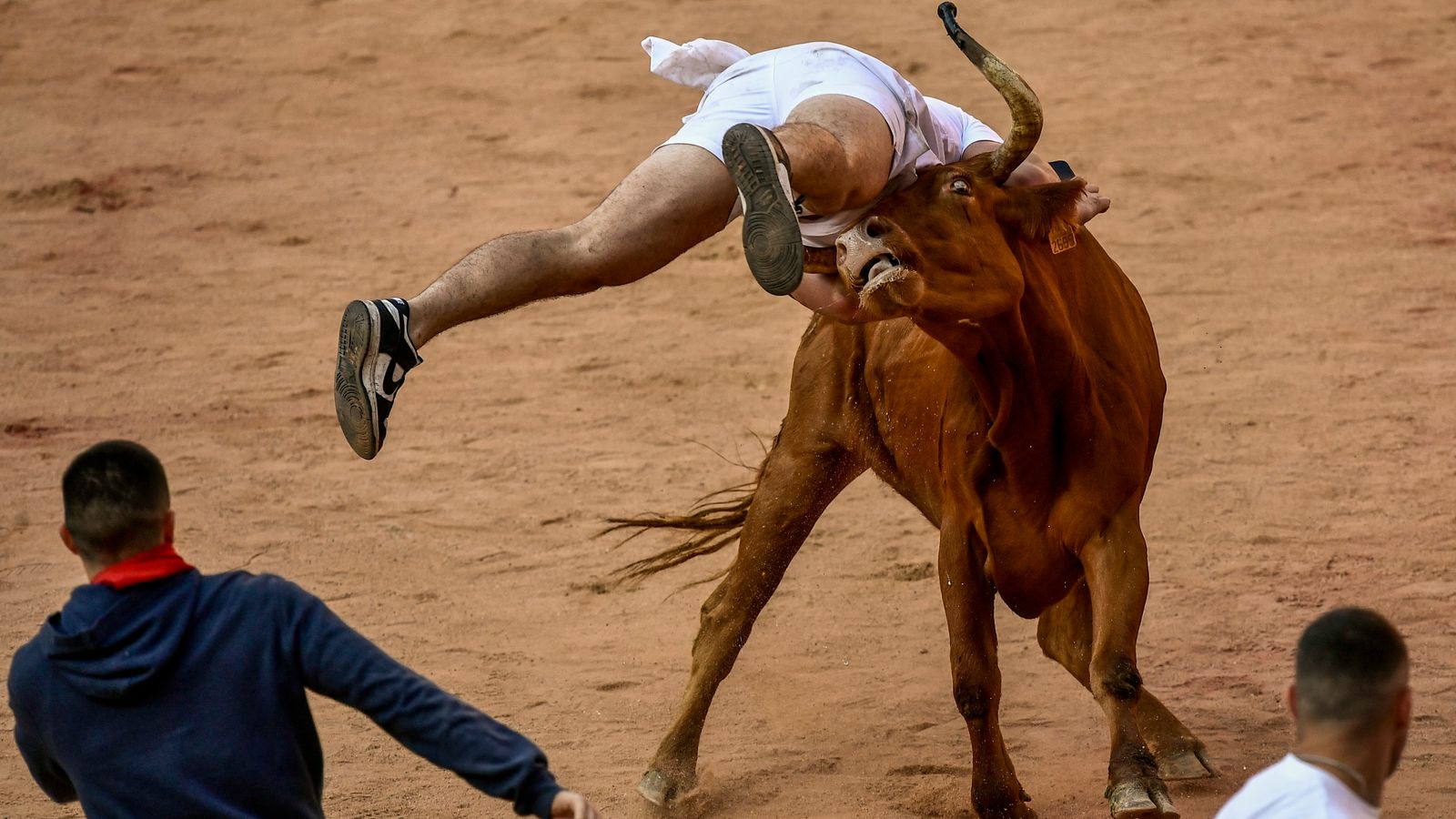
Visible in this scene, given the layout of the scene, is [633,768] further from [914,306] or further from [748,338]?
[748,338]

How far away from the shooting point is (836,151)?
14.8 feet

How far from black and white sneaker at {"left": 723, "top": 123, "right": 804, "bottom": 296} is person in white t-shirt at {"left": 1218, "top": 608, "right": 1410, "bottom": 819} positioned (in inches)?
67.3

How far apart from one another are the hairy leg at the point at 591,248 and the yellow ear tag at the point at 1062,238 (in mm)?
1020

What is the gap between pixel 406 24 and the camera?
46.4 ft

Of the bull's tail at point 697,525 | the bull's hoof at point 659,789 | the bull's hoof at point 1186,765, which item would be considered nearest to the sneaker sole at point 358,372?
the bull's hoof at point 659,789

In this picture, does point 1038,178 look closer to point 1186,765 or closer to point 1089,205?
point 1089,205

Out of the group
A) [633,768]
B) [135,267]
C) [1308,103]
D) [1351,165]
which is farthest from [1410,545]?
[135,267]

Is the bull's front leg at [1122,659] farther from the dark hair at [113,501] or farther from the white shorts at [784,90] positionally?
the dark hair at [113,501]

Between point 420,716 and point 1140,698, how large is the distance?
134 inches

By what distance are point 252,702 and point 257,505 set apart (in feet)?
18.2

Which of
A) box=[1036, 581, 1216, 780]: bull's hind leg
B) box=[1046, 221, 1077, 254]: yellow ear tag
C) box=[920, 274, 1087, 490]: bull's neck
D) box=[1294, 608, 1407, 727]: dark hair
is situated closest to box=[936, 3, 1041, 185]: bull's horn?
box=[1046, 221, 1077, 254]: yellow ear tag

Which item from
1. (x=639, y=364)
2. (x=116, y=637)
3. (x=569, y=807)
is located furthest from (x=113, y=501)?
(x=639, y=364)

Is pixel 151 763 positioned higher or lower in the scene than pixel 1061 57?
higher

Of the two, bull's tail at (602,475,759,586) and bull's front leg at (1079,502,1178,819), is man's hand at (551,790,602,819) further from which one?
bull's tail at (602,475,759,586)
